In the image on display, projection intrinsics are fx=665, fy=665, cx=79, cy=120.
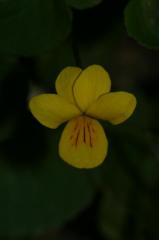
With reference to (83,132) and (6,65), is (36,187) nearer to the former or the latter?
(6,65)

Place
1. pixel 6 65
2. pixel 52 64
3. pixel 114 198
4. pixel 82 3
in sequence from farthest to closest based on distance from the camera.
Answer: pixel 114 198 < pixel 52 64 < pixel 6 65 < pixel 82 3

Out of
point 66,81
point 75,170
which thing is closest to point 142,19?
point 66,81

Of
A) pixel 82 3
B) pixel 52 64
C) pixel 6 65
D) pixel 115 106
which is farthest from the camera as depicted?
pixel 52 64

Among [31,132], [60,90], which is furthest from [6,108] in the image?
[60,90]

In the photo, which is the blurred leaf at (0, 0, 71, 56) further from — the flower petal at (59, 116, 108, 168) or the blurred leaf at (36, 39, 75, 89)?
the blurred leaf at (36, 39, 75, 89)

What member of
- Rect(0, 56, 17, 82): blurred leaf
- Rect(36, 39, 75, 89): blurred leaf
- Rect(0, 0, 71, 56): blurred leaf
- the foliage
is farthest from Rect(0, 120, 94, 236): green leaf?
Rect(0, 0, 71, 56): blurred leaf

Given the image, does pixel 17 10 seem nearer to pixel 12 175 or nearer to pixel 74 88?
pixel 74 88
